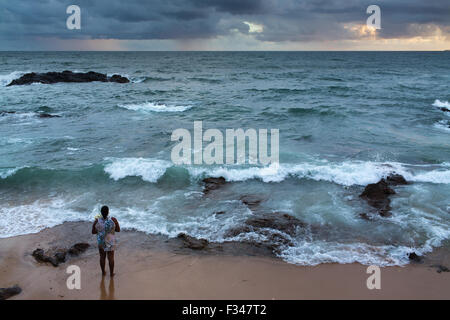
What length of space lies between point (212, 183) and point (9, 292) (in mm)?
6626

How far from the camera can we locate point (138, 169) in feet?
40.6

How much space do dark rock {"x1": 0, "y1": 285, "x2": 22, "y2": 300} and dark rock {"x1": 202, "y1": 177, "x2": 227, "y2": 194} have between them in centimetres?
581

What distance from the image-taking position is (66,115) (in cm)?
2262

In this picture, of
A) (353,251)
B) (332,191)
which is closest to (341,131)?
(332,191)

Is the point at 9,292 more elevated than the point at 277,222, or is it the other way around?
the point at 277,222

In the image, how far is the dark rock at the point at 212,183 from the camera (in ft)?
36.5

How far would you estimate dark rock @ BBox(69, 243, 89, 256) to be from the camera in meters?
7.40

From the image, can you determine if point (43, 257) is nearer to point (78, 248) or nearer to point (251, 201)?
point (78, 248)

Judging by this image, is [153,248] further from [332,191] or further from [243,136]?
[243,136]

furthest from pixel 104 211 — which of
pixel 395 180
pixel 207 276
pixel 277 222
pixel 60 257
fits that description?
pixel 395 180

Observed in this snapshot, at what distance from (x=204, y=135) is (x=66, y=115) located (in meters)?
10.8

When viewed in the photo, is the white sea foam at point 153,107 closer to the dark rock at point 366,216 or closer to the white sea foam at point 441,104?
the dark rock at point 366,216

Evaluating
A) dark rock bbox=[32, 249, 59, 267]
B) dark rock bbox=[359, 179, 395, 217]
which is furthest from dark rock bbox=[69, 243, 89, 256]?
dark rock bbox=[359, 179, 395, 217]

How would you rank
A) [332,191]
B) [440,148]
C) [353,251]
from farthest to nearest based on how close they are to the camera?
[440,148] → [332,191] → [353,251]
